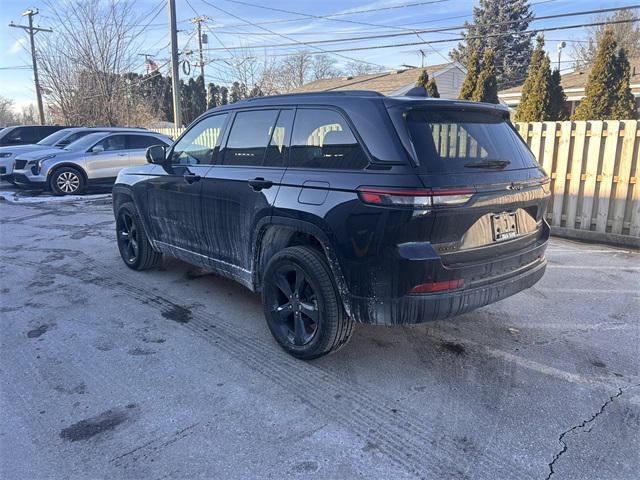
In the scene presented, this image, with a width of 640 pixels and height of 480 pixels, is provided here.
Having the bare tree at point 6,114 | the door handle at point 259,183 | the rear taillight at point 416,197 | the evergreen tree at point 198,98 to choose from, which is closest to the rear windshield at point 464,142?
the rear taillight at point 416,197

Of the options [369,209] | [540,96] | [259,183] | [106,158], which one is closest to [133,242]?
[259,183]

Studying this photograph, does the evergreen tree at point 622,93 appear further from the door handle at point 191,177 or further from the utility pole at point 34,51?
the utility pole at point 34,51

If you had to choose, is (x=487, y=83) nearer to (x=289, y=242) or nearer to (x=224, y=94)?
(x=289, y=242)

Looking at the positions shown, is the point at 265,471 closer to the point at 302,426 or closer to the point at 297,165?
the point at 302,426

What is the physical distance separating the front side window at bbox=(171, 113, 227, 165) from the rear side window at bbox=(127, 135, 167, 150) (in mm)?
8707

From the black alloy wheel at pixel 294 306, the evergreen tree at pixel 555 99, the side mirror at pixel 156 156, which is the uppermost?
the evergreen tree at pixel 555 99

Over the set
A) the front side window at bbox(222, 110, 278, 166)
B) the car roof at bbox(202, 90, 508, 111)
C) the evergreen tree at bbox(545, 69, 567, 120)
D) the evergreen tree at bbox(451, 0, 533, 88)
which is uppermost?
the evergreen tree at bbox(451, 0, 533, 88)

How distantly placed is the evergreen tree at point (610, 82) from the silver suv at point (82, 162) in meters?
11.8

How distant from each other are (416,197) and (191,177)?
2.45 metres

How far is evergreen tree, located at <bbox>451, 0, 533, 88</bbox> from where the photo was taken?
4128 cm

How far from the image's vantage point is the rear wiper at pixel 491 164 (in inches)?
120

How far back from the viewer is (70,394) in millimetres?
3059

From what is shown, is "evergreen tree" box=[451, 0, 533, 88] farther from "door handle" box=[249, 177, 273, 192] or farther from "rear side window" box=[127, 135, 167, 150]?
"door handle" box=[249, 177, 273, 192]

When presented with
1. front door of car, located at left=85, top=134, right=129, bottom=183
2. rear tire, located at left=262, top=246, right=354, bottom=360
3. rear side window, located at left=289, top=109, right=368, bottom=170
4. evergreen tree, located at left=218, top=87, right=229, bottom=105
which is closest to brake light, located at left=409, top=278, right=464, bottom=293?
rear tire, located at left=262, top=246, right=354, bottom=360
